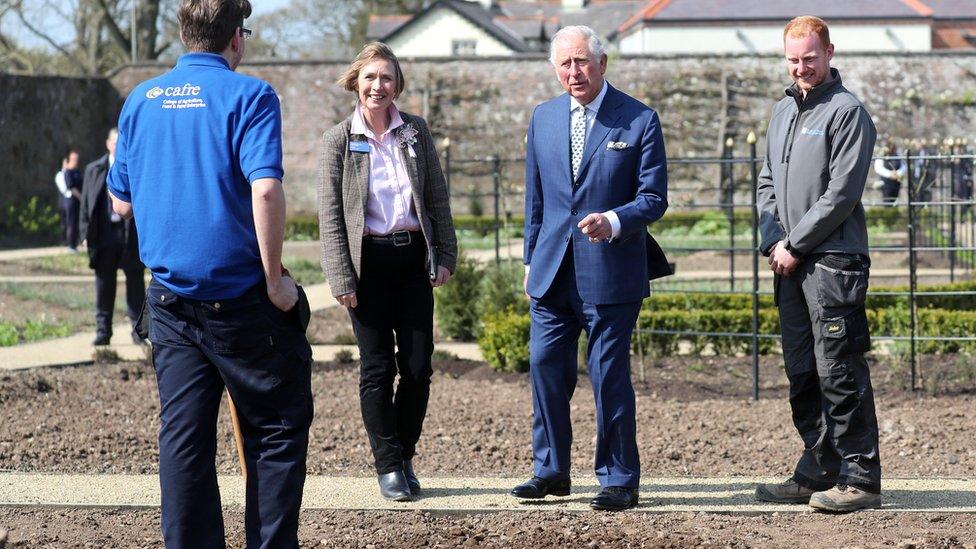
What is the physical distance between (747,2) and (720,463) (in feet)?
126

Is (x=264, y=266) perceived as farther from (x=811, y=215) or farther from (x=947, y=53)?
(x=947, y=53)

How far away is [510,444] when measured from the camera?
667 cm

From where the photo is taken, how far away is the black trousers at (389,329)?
5109 mm

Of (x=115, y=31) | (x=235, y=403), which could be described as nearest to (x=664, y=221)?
(x=115, y=31)

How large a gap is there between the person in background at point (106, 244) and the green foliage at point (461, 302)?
242cm

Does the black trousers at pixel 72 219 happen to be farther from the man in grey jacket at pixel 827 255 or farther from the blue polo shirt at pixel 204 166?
the blue polo shirt at pixel 204 166

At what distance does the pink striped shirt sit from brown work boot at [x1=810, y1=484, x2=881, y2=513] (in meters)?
1.87

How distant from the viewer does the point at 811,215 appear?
475cm

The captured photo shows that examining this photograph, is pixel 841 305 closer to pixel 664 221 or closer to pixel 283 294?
pixel 283 294

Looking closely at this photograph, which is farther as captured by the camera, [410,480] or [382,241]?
[410,480]

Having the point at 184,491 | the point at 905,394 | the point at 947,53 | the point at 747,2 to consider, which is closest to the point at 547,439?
the point at 184,491

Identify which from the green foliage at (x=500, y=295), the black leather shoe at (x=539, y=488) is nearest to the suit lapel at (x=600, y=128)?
the black leather shoe at (x=539, y=488)

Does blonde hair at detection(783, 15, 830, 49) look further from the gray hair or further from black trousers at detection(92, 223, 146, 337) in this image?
black trousers at detection(92, 223, 146, 337)

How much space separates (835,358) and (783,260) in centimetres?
41
